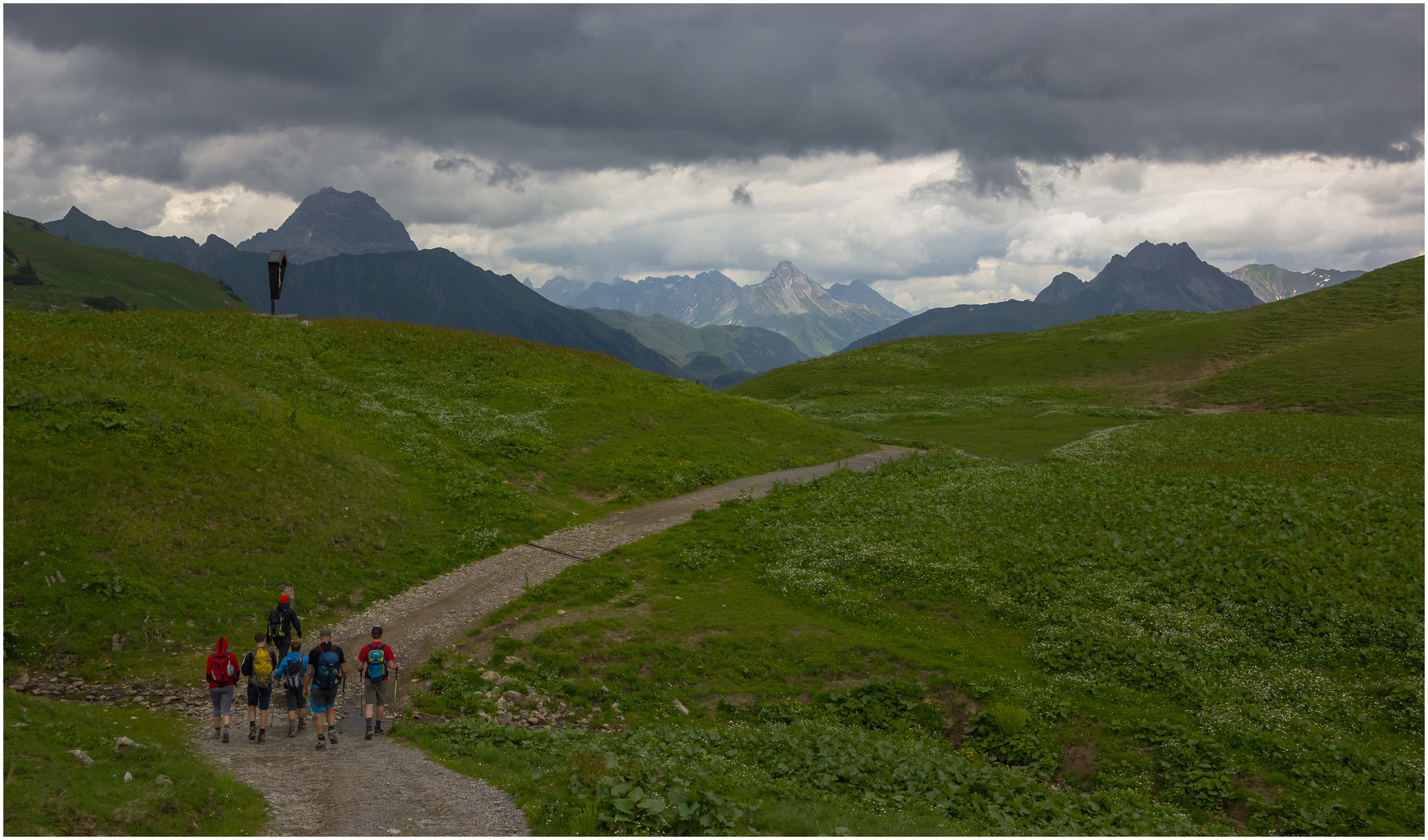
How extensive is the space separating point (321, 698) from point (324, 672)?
29.2 inches

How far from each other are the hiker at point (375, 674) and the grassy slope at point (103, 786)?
384 centimetres

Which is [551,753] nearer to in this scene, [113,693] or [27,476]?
[113,693]

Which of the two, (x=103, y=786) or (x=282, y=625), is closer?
(x=103, y=786)

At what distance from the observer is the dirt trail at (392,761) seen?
13.4m

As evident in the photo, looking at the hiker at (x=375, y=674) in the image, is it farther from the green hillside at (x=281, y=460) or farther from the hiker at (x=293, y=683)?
the green hillside at (x=281, y=460)

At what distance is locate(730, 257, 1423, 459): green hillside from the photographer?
246 feet

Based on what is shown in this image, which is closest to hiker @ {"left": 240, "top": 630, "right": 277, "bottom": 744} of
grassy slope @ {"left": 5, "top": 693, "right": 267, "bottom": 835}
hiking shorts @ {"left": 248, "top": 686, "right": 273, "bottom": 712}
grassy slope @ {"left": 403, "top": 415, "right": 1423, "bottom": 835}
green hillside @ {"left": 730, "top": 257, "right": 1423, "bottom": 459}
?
hiking shorts @ {"left": 248, "top": 686, "right": 273, "bottom": 712}

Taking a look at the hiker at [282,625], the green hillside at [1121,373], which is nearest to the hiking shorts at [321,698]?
the hiker at [282,625]

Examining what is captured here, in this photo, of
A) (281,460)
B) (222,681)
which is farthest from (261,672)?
(281,460)

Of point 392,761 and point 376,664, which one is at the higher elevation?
point 376,664

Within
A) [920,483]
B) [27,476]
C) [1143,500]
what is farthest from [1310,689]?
[27,476]

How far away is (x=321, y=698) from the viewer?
18.5 meters

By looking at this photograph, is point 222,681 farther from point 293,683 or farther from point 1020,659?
point 1020,659

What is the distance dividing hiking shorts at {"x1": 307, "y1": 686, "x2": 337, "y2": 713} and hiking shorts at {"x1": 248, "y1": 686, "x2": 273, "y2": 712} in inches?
44.9
